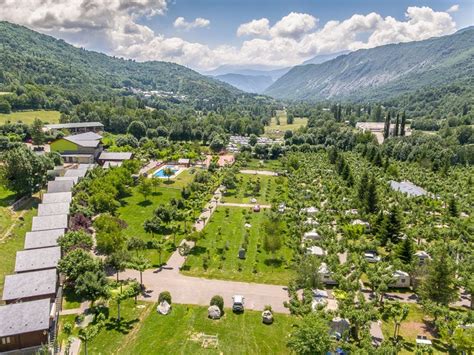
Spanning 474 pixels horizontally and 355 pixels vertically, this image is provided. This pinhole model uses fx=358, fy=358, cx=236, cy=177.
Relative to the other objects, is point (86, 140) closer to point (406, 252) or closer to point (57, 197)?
point (57, 197)

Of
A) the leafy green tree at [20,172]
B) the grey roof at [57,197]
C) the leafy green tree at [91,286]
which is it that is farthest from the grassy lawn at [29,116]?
the leafy green tree at [91,286]

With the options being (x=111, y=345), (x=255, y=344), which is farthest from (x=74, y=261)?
(x=255, y=344)

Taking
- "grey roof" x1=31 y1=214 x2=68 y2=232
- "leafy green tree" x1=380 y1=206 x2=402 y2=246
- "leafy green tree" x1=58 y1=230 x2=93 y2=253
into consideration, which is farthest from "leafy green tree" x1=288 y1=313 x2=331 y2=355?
"grey roof" x1=31 y1=214 x2=68 y2=232

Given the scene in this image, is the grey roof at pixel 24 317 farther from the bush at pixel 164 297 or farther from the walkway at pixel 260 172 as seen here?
the walkway at pixel 260 172

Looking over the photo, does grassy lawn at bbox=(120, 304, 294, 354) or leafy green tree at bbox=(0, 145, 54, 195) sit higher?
leafy green tree at bbox=(0, 145, 54, 195)

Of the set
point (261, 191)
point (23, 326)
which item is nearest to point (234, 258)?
point (23, 326)

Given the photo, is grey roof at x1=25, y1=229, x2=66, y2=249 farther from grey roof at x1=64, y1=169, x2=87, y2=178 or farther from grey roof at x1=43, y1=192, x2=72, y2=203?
grey roof at x1=64, y1=169, x2=87, y2=178

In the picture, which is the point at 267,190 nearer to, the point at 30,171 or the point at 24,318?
the point at 30,171
